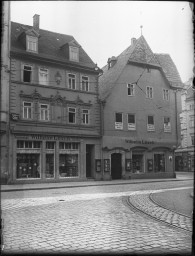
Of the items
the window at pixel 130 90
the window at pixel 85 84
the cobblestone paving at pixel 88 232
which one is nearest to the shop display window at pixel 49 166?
the window at pixel 85 84

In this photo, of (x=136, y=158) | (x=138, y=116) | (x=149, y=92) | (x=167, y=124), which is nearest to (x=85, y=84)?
(x=138, y=116)

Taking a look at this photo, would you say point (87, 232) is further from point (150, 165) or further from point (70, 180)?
point (150, 165)

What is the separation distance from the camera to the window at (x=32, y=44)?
2483 cm

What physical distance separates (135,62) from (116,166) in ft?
33.6

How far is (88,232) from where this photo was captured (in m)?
6.64

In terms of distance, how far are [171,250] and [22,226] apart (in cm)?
370

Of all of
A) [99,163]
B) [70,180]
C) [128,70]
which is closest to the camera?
[70,180]

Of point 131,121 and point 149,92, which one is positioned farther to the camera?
point 149,92

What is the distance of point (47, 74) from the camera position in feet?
80.9

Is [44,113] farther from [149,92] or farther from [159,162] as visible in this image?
[159,162]

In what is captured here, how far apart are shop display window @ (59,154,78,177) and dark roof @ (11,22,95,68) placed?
7.93 meters

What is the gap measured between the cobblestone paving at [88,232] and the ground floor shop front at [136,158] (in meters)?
18.5

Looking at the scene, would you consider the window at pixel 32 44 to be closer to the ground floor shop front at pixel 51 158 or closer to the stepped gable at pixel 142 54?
the ground floor shop front at pixel 51 158

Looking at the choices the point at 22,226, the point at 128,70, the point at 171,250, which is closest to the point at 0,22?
the point at 171,250
